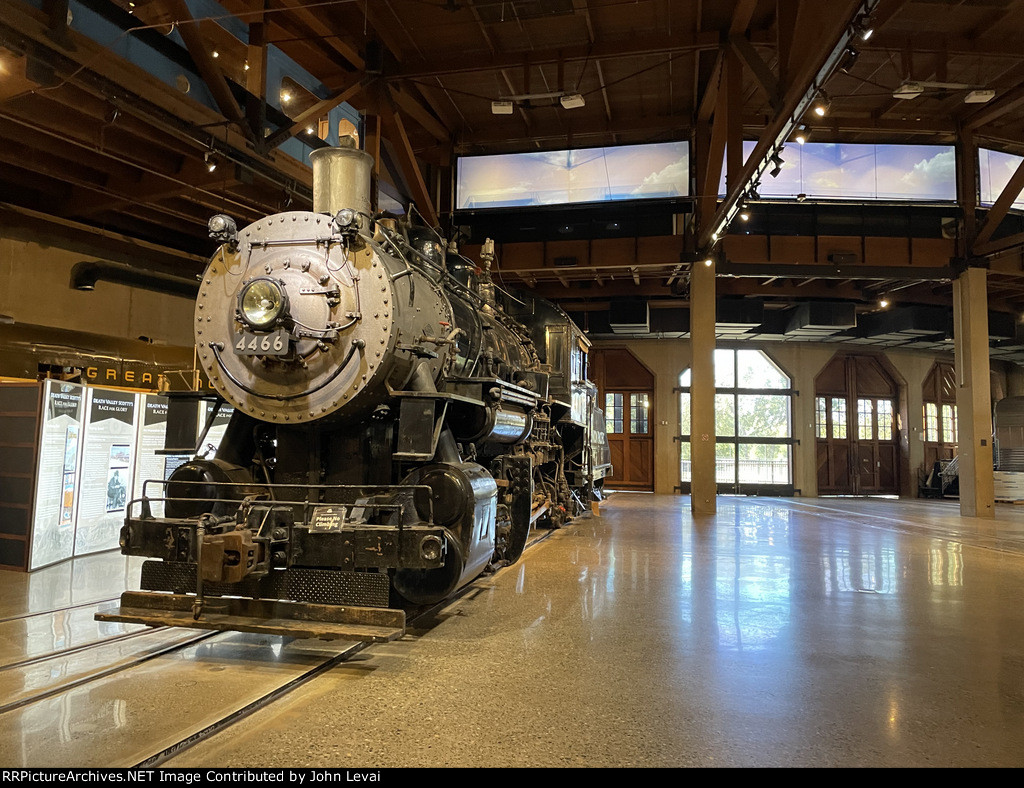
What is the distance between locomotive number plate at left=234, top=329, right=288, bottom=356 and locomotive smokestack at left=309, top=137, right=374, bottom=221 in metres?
1.21

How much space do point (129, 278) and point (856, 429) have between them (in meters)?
19.7

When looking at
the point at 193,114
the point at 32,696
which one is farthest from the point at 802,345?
the point at 32,696

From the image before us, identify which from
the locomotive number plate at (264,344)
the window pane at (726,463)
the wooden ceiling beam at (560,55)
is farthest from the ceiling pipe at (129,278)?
the window pane at (726,463)

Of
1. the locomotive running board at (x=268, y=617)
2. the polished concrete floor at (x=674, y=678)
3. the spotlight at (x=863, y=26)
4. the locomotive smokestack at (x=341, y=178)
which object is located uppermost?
the spotlight at (x=863, y=26)

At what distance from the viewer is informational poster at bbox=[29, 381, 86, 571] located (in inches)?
251

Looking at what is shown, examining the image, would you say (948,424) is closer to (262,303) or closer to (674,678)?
(674,678)

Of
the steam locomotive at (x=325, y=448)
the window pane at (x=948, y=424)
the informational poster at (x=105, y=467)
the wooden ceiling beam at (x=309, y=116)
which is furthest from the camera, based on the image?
the window pane at (x=948, y=424)

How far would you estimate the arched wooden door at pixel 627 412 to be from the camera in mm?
20125

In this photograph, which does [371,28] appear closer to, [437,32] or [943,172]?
[437,32]

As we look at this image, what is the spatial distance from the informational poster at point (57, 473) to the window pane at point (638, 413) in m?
15.8

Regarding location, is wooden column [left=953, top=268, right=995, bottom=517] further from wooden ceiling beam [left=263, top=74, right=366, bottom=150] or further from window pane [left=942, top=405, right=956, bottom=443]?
wooden ceiling beam [left=263, top=74, right=366, bottom=150]

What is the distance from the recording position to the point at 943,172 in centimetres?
1289

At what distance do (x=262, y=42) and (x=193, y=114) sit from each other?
1.93 metres

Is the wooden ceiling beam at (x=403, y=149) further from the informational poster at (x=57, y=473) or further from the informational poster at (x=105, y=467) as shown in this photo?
the informational poster at (x=57, y=473)
